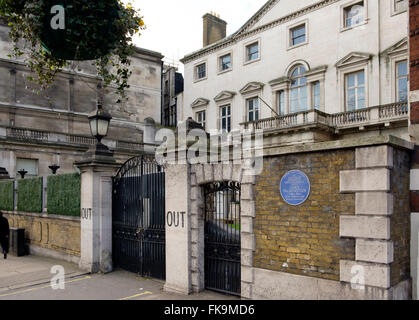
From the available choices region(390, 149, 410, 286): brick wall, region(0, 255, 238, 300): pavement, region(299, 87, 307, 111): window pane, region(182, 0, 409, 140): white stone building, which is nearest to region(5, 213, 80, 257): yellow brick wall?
region(0, 255, 238, 300): pavement

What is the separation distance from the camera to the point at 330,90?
2592cm

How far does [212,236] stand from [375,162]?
3883 millimetres

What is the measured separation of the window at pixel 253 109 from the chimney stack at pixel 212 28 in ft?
29.1

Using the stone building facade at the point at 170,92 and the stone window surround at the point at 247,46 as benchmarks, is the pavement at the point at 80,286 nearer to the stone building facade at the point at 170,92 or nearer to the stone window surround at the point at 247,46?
the stone window surround at the point at 247,46

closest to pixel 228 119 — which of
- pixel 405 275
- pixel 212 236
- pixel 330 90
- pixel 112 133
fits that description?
pixel 330 90

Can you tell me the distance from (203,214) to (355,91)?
20.5 m

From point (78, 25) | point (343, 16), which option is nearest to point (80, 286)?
point (78, 25)

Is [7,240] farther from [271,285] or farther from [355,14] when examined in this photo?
[355,14]

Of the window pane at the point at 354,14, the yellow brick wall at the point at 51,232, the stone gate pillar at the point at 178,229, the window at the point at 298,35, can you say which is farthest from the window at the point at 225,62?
the stone gate pillar at the point at 178,229

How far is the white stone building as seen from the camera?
904 inches

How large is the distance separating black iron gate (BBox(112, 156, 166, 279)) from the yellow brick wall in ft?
5.85

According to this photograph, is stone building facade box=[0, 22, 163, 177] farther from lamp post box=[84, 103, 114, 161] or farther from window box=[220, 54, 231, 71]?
Result: lamp post box=[84, 103, 114, 161]

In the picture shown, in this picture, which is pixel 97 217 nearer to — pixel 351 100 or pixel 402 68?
pixel 351 100

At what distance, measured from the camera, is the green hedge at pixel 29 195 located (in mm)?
14336
